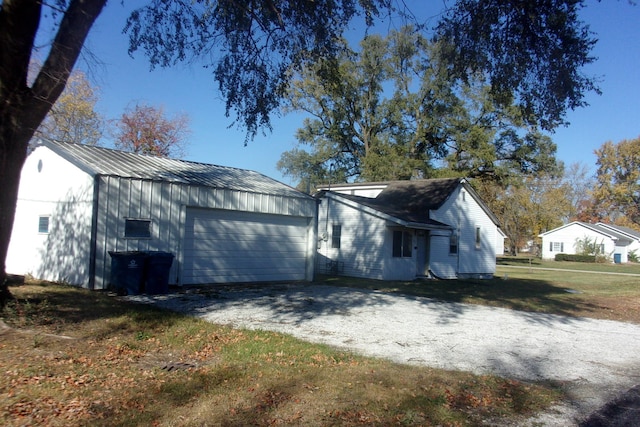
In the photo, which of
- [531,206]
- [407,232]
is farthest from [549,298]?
[531,206]

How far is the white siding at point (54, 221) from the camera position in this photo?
1301 centimetres

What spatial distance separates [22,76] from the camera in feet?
25.5

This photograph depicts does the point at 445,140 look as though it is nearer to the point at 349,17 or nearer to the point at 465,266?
the point at 465,266

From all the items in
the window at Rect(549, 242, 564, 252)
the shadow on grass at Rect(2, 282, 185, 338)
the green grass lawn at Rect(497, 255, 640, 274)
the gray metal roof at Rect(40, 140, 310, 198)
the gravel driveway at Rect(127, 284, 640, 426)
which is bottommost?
the gravel driveway at Rect(127, 284, 640, 426)

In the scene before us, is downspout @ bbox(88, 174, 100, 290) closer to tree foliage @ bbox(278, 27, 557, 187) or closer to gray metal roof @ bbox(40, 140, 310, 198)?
gray metal roof @ bbox(40, 140, 310, 198)

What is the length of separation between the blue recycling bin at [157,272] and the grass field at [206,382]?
141 inches

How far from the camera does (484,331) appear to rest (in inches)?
400

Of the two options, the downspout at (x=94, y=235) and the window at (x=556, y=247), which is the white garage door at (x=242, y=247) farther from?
the window at (x=556, y=247)

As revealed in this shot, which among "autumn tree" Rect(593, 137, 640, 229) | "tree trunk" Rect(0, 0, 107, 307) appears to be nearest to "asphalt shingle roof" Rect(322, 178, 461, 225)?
"tree trunk" Rect(0, 0, 107, 307)

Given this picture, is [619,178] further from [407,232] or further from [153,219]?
[153,219]

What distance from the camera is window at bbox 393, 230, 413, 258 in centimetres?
2220

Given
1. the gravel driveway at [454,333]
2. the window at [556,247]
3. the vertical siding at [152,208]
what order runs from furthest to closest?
the window at [556,247], the vertical siding at [152,208], the gravel driveway at [454,333]

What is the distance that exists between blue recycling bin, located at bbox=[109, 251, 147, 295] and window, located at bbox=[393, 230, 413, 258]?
12.4 meters

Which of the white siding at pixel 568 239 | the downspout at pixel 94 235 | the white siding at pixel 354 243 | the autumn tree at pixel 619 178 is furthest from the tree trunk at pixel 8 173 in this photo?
the autumn tree at pixel 619 178
